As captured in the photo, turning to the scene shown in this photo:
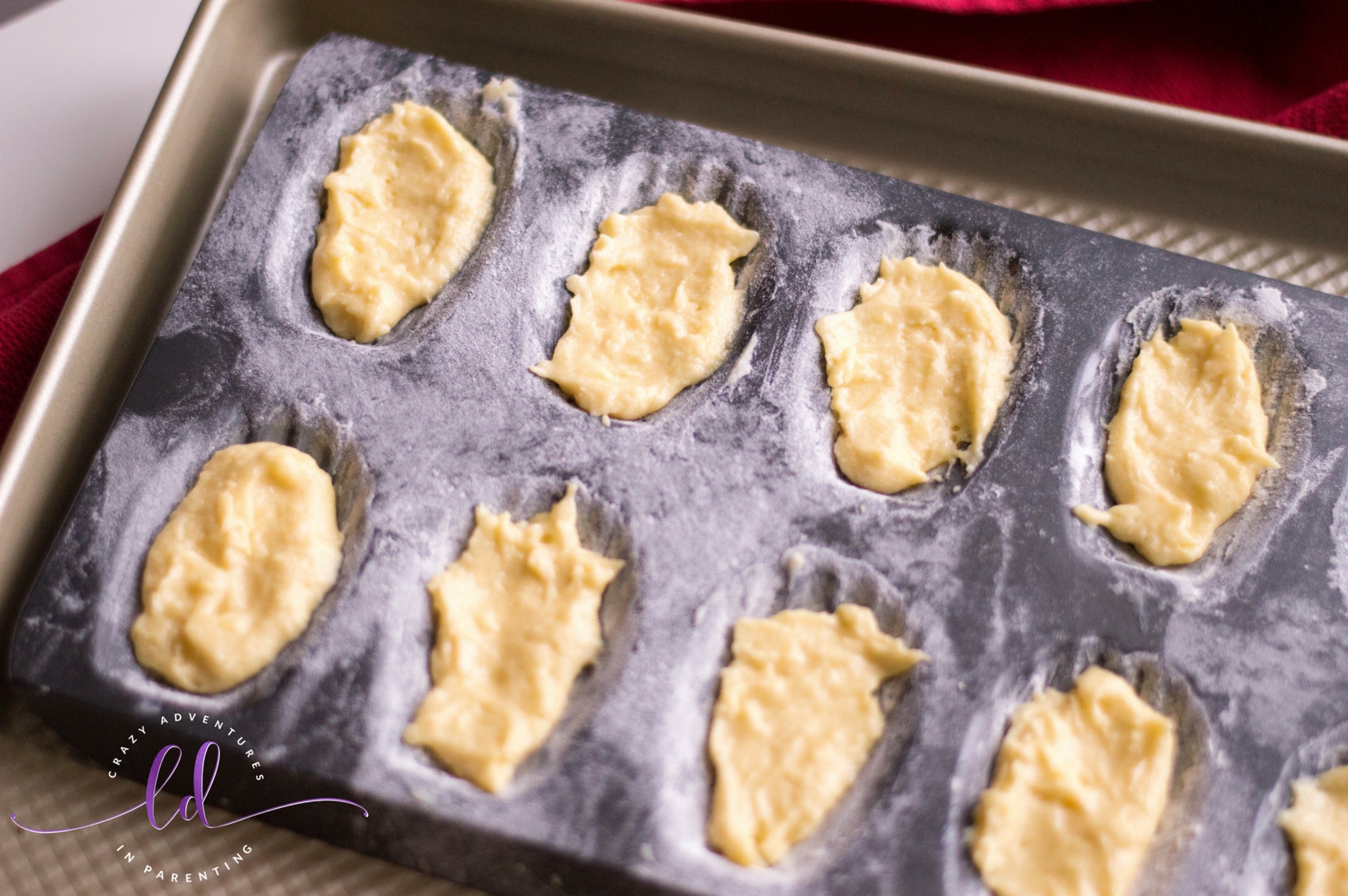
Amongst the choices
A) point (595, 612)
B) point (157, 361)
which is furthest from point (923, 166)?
point (157, 361)

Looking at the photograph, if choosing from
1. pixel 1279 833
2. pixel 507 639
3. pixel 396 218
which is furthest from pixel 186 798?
pixel 1279 833

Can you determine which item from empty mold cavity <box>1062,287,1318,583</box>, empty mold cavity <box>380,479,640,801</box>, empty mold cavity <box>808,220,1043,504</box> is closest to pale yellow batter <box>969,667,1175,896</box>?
Result: empty mold cavity <box>1062,287,1318,583</box>

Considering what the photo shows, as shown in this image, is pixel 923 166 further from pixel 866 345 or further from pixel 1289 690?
pixel 1289 690

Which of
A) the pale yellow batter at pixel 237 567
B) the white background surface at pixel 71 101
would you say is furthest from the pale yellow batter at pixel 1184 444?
the white background surface at pixel 71 101

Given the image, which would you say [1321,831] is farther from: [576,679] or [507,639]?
[507,639]

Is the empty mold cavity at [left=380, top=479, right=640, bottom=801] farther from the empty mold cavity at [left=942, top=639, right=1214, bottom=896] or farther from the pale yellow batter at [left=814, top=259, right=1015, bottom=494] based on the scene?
the empty mold cavity at [left=942, top=639, right=1214, bottom=896]

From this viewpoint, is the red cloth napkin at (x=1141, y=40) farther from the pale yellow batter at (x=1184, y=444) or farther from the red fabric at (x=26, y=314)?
the red fabric at (x=26, y=314)
